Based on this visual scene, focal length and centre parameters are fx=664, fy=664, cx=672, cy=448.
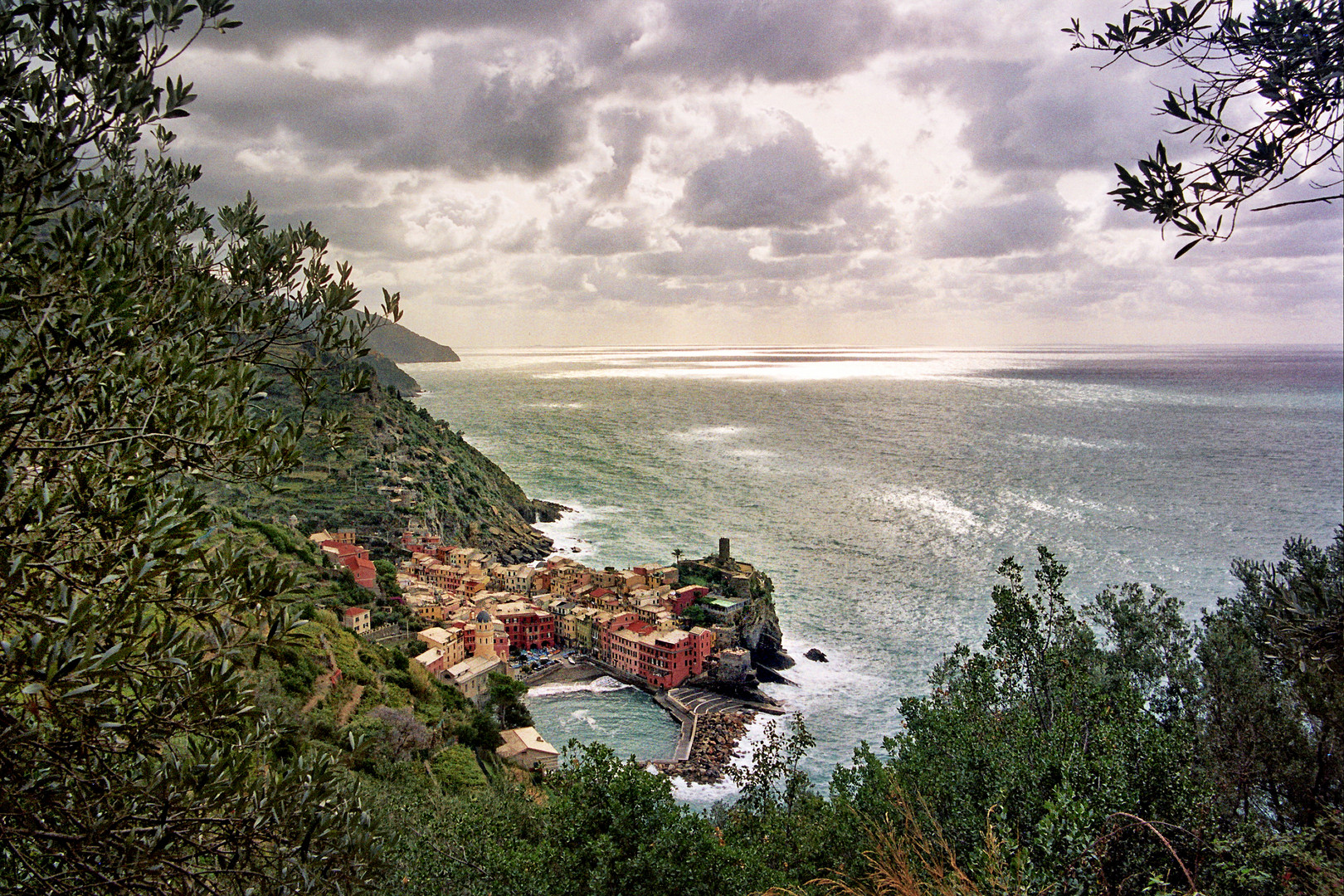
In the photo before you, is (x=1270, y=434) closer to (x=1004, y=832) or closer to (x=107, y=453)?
(x=1004, y=832)

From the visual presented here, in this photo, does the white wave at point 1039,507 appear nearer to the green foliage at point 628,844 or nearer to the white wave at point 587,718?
the white wave at point 587,718

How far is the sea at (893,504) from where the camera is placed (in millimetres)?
27766

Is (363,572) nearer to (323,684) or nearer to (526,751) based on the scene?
(526,751)

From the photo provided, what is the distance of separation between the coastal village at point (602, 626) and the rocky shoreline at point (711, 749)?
0.05 metres

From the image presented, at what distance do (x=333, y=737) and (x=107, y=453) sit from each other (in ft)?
38.3

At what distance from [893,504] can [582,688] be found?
29.4m

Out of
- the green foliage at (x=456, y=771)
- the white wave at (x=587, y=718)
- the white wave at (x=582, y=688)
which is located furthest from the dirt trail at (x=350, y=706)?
the white wave at (x=582, y=688)

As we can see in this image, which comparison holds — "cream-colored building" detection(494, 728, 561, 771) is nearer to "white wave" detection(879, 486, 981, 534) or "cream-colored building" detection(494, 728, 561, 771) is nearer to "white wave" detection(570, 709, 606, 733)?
"white wave" detection(570, 709, 606, 733)

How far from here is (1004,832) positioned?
4719 millimetres

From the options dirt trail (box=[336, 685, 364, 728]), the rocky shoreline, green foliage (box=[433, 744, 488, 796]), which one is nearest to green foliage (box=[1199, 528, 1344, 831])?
green foliage (box=[433, 744, 488, 796])

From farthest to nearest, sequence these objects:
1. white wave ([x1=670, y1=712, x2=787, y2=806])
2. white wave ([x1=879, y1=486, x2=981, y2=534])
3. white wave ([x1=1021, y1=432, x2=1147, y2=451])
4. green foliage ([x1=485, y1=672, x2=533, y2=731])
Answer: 1. white wave ([x1=1021, y1=432, x2=1147, y2=451])
2. white wave ([x1=879, y1=486, x2=981, y2=534])
3. green foliage ([x1=485, y1=672, x2=533, y2=731])
4. white wave ([x1=670, y1=712, x2=787, y2=806])

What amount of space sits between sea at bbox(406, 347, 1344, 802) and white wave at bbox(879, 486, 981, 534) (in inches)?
10.0

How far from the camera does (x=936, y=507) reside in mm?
47656

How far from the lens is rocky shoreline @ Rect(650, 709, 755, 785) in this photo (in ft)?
71.1
